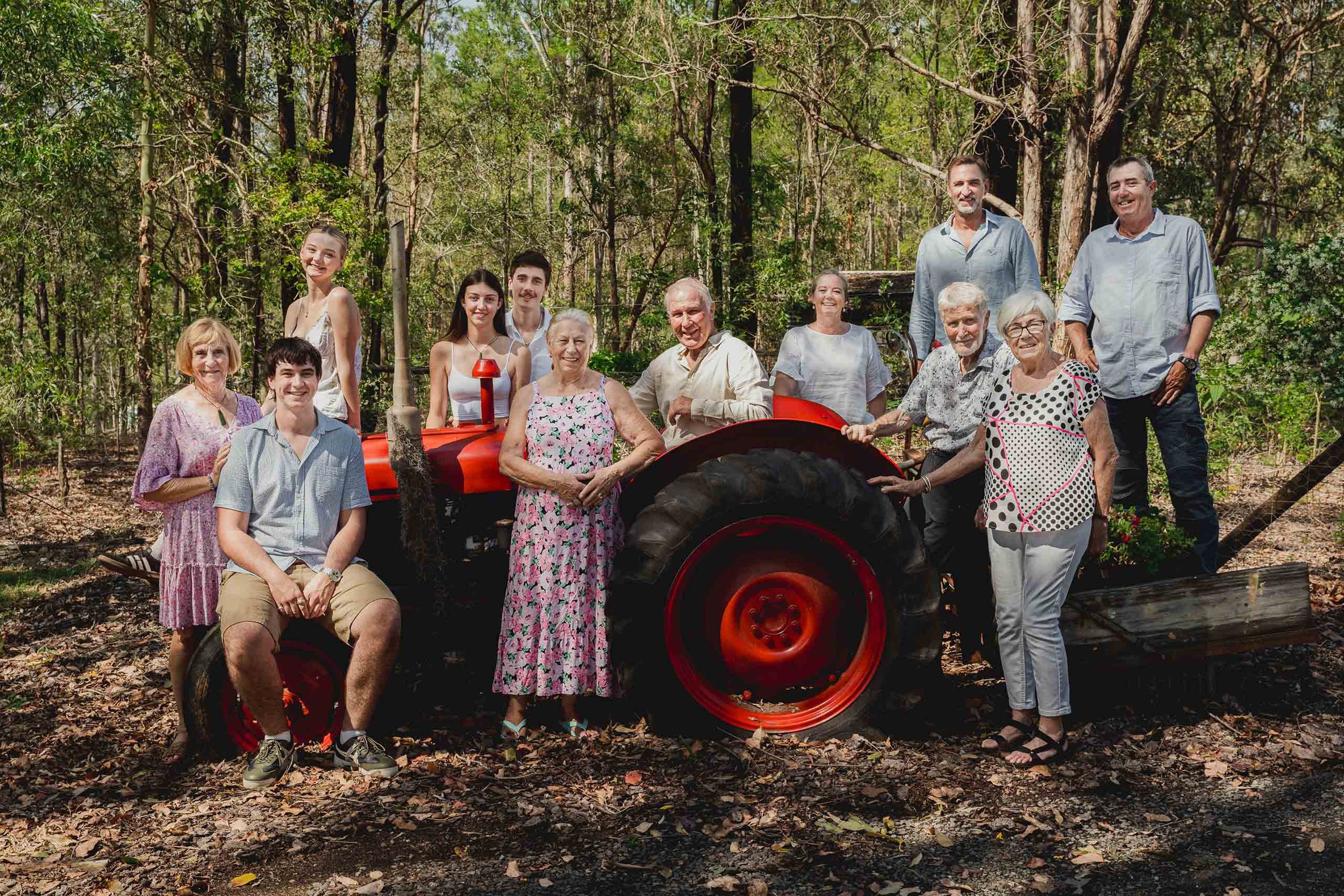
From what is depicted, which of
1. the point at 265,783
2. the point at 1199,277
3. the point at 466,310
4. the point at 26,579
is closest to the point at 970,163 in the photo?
the point at 1199,277

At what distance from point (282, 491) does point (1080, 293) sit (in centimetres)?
332

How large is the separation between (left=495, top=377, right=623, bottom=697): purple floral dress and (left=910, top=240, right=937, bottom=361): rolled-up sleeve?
1690 mm

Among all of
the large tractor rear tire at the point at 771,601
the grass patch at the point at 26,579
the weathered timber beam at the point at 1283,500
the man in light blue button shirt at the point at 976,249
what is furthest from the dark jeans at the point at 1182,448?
the grass patch at the point at 26,579

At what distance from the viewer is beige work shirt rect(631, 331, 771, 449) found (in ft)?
12.9

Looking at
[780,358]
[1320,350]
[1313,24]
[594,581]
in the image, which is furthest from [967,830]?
[1313,24]

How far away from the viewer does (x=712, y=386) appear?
406 centimetres

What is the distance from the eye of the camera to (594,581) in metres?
3.79

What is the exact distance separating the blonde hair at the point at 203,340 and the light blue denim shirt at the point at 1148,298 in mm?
3458

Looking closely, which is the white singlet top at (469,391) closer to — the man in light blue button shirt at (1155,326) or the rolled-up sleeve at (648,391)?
the rolled-up sleeve at (648,391)

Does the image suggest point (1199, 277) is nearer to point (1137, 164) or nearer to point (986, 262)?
point (1137, 164)

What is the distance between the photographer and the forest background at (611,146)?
363 inches

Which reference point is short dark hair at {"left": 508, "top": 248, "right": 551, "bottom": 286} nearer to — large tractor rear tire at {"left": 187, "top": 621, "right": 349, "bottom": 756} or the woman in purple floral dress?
the woman in purple floral dress

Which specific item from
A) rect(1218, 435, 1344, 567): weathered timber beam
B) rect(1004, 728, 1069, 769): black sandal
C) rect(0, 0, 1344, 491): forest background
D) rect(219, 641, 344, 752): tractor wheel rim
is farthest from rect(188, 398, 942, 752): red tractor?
rect(0, 0, 1344, 491): forest background

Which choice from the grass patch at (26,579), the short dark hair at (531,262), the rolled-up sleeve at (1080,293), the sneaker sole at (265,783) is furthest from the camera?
the grass patch at (26,579)
